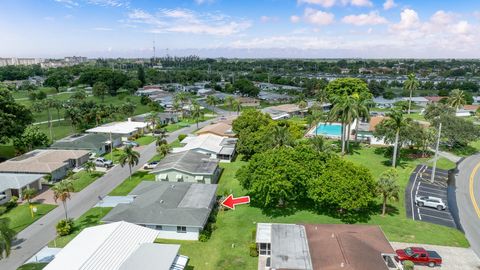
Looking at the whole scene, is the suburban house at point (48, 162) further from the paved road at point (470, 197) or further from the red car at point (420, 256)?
the paved road at point (470, 197)

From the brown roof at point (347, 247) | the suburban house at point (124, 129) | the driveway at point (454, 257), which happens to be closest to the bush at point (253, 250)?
the brown roof at point (347, 247)

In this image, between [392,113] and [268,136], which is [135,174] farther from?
[392,113]

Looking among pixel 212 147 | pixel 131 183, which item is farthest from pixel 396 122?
pixel 131 183

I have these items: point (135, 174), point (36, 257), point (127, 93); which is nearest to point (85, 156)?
point (135, 174)

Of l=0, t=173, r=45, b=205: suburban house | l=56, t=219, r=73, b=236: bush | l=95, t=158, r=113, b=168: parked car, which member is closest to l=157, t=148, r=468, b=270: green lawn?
l=56, t=219, r=73, b=236: bush

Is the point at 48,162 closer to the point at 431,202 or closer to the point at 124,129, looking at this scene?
the point at 124,129
